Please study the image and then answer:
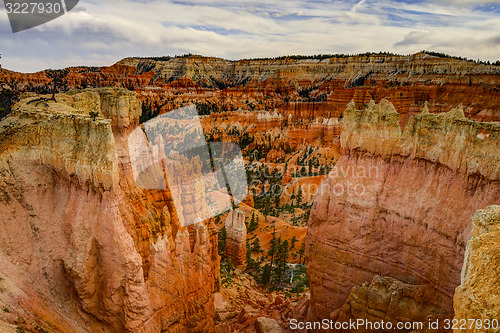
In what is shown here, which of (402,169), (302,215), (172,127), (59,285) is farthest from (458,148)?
(172,127)

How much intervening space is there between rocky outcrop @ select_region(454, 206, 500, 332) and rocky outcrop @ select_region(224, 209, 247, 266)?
21.8m

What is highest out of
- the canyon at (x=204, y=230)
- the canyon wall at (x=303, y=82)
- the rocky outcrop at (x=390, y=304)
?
the canyon wall at (x=303, y=82)

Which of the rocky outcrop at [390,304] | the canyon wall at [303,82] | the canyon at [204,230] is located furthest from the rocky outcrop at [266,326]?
the canyon wall at [303,82]

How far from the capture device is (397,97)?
6531 cm

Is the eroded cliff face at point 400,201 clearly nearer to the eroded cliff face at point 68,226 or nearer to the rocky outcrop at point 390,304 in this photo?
the rocky outcrop at point 390,304

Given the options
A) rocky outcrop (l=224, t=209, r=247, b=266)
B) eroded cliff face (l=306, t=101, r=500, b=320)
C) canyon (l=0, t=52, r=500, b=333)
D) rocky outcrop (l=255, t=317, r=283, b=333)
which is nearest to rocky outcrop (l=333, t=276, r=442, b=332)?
canyon (l=0, t=52, r=500, b=333)

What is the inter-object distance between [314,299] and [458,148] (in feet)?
28.8

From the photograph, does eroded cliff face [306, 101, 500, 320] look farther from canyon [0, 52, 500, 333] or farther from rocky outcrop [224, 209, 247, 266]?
rocky outcrop [224, 209, 247, 266]

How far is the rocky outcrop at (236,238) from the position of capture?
86.5ft

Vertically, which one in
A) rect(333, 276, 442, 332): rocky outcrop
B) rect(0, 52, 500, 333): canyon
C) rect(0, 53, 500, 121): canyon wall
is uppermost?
rect(0, 53, 500, 121): canyon wall

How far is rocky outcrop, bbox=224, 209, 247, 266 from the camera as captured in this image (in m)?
26.4

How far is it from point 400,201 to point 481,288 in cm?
808

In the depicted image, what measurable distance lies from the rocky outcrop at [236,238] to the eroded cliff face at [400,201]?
12144 millimetres

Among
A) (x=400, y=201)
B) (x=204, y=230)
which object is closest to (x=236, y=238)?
(x=204, y=230)
